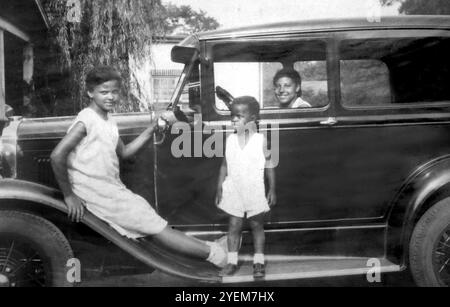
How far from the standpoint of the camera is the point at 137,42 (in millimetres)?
2580

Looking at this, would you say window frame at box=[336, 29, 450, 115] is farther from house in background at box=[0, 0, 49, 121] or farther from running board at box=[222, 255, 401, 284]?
house in background at box=[0, 0, 49, 121]

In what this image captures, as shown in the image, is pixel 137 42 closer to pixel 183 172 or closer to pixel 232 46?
pixel 232 46

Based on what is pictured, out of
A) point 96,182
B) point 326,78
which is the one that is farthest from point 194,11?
point 96,182

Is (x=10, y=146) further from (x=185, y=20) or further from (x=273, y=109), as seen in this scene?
(x=273, y=109)

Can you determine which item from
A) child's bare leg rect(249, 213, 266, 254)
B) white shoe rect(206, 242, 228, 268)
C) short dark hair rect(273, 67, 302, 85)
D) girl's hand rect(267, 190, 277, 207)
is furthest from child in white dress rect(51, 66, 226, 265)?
short dark hair rect(273, 67, 302, 85)

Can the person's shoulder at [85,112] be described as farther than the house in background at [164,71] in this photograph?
No

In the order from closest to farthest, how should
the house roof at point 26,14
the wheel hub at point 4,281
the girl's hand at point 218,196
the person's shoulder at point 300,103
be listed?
1. the wheel hub at point 4,281
2. the house roof at point 26,14
3. the girl's hand at point 218,196
4. the person's shoulder at point 300,103

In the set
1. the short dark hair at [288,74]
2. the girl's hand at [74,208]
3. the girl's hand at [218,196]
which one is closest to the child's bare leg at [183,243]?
the girl's hand at [218,196]

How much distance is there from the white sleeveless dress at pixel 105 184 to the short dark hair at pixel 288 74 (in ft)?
3.07

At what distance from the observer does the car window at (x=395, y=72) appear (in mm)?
2715

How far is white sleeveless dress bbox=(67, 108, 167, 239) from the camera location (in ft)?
8.11

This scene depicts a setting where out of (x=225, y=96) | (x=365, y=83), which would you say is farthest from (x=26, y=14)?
(x=365, y=83)

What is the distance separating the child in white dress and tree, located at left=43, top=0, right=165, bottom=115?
81 mm

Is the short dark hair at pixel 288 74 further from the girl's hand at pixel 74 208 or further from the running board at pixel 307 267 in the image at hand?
the girl's hand at pixel 74 208
